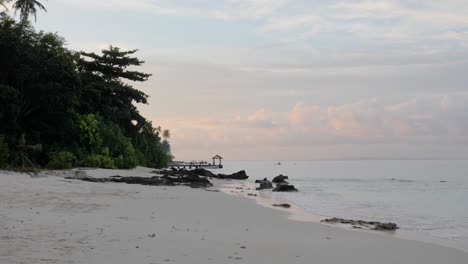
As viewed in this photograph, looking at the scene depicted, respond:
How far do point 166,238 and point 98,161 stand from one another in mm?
24615

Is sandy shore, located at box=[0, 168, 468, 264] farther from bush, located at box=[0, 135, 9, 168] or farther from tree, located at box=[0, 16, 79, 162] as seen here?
tree, located at box=[0, 16, 79, 162]

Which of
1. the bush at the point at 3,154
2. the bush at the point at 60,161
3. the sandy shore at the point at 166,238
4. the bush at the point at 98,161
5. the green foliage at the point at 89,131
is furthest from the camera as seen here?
the green foliage at the point at 89,131

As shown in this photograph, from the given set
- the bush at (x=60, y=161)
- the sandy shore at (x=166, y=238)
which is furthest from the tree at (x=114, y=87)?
the sandy shore at (x=166, y=238)

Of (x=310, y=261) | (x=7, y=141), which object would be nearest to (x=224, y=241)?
(x=310, y=261)

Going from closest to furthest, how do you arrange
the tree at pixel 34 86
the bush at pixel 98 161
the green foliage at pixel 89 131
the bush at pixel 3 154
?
the bush at pixel 3 154, the tree at pixel 34 86, the bush at pixel 98 161, the green foliage at pixel 89 131

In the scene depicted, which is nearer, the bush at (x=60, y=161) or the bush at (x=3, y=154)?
the bush at (x=3, y=154)

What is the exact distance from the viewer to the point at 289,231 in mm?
10781

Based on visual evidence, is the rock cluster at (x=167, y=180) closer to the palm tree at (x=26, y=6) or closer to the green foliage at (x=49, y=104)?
the green foliage at (x=49, y=104)

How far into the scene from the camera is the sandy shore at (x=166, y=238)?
6.73 metres

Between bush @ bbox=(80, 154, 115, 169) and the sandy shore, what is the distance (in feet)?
56.5

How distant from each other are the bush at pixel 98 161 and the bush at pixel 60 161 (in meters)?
2.84

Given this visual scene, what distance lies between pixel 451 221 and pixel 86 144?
A: 25.2 metres

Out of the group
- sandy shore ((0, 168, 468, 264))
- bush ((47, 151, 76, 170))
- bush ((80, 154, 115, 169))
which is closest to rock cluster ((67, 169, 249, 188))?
bush ((47, 151, 76, 170))

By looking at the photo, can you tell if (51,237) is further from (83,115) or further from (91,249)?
(83,115)
